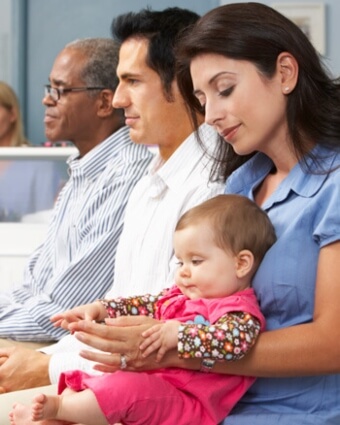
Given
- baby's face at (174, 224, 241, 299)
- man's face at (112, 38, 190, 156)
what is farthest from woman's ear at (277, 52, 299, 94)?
man's face at (112, 38, 190, 156)

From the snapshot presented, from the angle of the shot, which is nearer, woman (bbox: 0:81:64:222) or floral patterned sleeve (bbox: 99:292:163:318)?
floral patterned sleeve (bbox: 99:292:163:318)

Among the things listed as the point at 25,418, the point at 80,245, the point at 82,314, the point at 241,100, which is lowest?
the point at 80,245

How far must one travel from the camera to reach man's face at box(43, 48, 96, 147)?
9.54ft

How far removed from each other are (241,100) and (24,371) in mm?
887

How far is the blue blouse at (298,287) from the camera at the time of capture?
1.50 metres

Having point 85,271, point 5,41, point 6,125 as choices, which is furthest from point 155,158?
point 5,41

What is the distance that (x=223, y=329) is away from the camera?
1.43 metres

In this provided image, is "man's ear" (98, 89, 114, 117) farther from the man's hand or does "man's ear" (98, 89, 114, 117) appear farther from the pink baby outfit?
the pink baby outfit

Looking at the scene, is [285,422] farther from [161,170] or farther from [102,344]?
[161,170]

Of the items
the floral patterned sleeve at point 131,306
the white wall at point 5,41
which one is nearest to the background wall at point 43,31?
the white wall at point 5,41

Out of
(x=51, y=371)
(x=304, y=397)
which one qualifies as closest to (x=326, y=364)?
(x=304, y=397)

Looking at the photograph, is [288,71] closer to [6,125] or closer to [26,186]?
[26,186]

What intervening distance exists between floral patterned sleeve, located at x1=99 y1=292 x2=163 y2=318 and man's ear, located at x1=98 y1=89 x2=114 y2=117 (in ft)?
4.31

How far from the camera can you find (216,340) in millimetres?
1423
